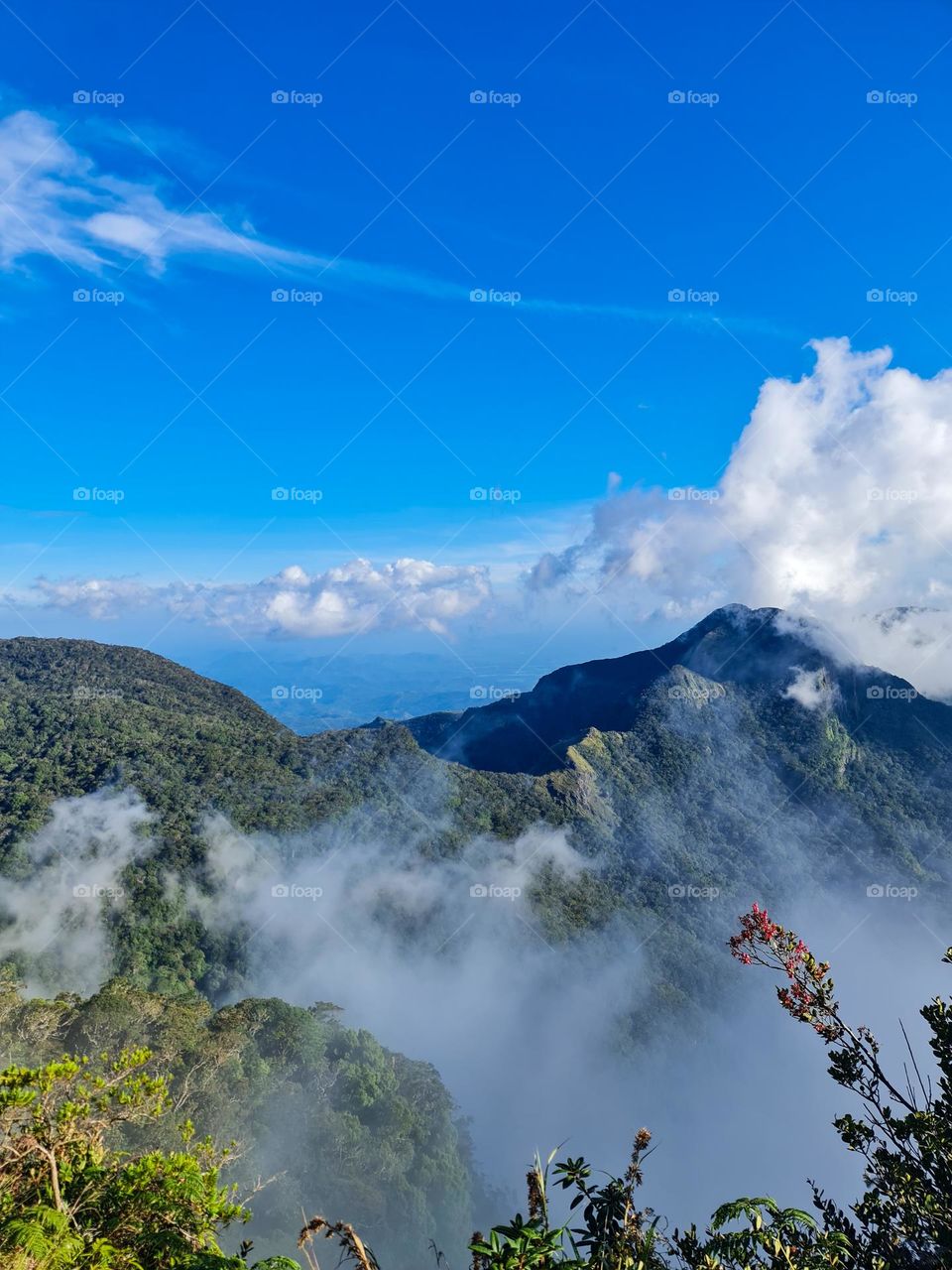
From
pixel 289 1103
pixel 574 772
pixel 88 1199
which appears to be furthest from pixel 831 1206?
pixel 574 772

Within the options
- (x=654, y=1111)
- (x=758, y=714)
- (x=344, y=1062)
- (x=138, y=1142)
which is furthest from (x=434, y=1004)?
(x=758, y=714)

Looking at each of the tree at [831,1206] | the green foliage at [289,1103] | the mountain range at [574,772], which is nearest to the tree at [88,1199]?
the tree at [831,1206]

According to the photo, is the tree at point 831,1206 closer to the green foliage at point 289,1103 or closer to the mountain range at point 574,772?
the green foliage at point 289,1103

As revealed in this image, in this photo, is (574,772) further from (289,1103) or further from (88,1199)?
(88,1199)

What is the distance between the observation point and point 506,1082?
200 feet

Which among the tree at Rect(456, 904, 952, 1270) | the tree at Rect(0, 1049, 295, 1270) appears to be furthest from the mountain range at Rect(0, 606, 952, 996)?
the tree at Rect(456, 904, 952, 1270)

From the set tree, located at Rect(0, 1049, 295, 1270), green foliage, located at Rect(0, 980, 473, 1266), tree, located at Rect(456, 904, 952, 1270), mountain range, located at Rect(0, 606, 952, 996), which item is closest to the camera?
tree, located at Rect(456, 904, 952, 1270)

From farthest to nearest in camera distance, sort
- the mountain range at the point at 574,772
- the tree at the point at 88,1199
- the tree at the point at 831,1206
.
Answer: the mountain range at the point at 574,772, the tree at the point at 88,1199, the tree at the point at 831,1206

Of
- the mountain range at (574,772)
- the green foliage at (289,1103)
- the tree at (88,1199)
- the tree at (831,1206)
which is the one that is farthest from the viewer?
the mountain range at (574,772)

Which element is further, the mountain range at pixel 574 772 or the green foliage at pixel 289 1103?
Answer: the mountain range at pixel 574 772

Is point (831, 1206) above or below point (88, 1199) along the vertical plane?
below

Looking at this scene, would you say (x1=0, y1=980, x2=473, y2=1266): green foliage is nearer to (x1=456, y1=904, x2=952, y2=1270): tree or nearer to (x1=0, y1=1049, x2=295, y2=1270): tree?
(x1=0, y1=1049, x2=295, y2=1270): tree

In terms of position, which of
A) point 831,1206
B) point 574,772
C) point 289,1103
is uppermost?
point 574,772

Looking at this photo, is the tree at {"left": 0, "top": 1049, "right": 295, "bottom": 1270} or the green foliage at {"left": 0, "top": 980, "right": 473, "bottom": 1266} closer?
the tree at {"left": 0, "top": 1049, "right": 295, "bottom": 1270}
